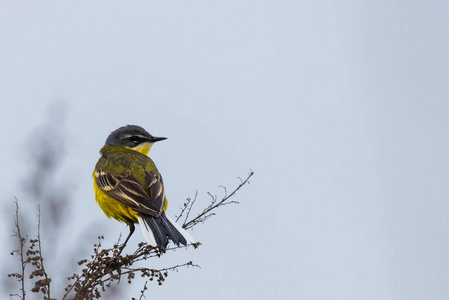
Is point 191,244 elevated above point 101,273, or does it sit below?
above

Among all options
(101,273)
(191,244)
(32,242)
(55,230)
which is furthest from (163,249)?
(55,230)

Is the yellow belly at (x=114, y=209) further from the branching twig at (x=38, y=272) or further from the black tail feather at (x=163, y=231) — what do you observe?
the branching twig at (x=38, y=272)

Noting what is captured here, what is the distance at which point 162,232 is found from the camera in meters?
6.51

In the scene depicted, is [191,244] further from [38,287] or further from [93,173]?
[93,173]

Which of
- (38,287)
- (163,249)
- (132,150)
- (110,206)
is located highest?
(132,150)

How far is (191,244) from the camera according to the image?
6051 mm

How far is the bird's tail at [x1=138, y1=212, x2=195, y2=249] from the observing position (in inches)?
245

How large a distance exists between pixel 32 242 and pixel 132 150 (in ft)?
12.2

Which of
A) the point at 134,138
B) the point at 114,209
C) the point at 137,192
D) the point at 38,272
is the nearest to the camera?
the point at 38,272

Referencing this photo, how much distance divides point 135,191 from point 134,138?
193 cm

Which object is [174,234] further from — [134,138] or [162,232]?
[134,138]

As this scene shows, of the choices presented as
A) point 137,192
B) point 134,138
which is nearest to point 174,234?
point 137,192

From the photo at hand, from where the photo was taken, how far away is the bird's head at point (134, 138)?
360 inches

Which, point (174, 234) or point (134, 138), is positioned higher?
point (134, 138)
